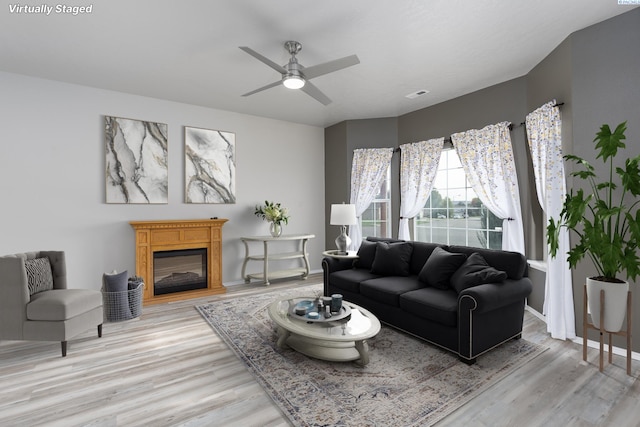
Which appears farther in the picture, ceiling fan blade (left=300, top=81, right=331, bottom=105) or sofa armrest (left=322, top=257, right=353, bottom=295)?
sofa armrest (left=322, top=257, right=353, bottom=295)

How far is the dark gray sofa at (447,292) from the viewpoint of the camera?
2.60 metres

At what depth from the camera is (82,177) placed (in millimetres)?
4230

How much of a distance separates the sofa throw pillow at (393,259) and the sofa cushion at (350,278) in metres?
0.13

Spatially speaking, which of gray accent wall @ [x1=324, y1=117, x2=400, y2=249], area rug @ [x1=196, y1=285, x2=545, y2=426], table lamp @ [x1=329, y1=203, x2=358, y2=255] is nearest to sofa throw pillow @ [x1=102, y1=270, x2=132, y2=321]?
area rug @ [x1=196, y1=285, x2=545, y2=426]

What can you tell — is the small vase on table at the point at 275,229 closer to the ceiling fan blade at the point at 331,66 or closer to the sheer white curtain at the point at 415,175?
the sheer white curtain at the point at 415,175

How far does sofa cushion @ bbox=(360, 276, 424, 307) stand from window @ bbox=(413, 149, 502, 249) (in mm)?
1558

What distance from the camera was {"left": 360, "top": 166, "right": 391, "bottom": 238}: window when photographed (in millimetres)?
5742

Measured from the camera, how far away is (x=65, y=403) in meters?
2.12

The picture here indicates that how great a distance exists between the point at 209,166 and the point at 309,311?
3.35m

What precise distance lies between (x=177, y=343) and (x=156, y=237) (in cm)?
197

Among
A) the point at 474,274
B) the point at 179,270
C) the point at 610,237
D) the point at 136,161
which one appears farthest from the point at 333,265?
the point at 136,161

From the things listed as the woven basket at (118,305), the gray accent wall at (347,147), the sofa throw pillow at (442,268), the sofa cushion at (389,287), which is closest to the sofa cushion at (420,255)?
the sofa cushion at (389,287)

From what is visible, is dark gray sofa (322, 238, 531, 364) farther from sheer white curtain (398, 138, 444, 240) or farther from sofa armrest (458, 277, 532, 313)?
sheer white curtain (398, 138, 444, 240)

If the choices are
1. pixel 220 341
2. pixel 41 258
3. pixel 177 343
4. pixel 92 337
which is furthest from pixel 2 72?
pixel 220 341
